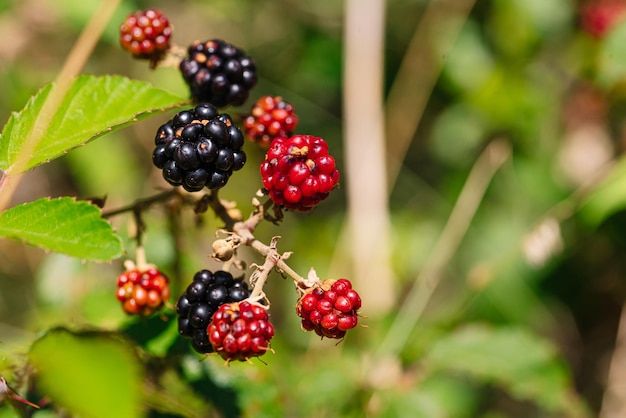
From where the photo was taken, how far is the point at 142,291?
190 cm

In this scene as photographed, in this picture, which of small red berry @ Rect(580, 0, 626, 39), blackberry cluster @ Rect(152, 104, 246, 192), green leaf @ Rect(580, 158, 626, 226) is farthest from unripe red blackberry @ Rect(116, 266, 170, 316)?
small red berry @ Rect(580, 0, 626, 39)

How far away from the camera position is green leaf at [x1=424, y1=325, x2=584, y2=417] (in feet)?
8.92

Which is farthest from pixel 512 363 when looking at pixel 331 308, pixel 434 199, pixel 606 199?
pixel 434 199

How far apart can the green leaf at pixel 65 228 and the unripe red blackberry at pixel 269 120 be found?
22.5 inches

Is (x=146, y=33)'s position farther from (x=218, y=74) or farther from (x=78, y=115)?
(x=78, y=115)

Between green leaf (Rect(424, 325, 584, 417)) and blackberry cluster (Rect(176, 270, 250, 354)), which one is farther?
green leaf (Rect(424, 325, 584, 417))

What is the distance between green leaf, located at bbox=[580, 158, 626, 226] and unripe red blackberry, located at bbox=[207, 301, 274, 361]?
6.01 ft

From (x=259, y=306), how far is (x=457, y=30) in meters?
3.42

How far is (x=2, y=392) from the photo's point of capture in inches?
61.6

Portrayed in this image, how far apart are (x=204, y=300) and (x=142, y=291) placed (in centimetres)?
29

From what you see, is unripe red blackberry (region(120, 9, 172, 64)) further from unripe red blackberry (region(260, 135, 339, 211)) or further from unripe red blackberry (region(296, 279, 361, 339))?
unripe red blackberry (region(296, 279, 361, 339))

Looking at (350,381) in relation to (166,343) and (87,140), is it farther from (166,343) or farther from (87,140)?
(87,140)

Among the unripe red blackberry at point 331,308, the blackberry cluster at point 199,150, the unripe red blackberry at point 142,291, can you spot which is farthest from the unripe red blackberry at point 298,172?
the unripe red blackberry at point 142,291

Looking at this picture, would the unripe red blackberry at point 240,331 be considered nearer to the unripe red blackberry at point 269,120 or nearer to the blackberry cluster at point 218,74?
the unripe red blackberry at point 269,120
